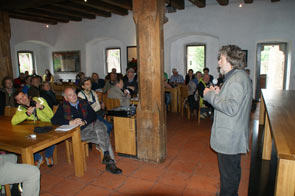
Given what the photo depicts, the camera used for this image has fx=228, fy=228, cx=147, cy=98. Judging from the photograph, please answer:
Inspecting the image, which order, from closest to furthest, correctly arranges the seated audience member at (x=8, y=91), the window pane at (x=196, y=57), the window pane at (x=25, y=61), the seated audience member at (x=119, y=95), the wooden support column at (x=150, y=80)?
the wooden support column at (x=150, y=80), the seated audience member at (x=8, y=91), the seated audience member at (x=119, y=95), the window pane at (x=196, y=57), the window pane at (x=25, y=61)

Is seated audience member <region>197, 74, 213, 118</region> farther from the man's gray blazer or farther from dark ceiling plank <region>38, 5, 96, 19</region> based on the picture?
dark ceiling plank <region>38, 5, 96, 19</region>

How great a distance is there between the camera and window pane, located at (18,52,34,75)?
1174 centimetres

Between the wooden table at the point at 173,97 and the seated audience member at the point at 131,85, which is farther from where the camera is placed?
the wooden table at the point at 173,97

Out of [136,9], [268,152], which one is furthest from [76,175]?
[268,152]

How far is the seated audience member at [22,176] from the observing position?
7.16 ft

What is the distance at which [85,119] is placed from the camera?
3.42 metres

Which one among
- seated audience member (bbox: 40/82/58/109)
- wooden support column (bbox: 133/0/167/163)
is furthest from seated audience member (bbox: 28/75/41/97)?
wooden support column (bbox: 133/0/167/163)

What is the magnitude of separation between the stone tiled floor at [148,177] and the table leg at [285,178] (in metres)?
1.25

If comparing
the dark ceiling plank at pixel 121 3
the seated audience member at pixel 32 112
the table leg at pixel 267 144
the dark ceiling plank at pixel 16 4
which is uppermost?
the dark ceiling plank at pixel 121 3

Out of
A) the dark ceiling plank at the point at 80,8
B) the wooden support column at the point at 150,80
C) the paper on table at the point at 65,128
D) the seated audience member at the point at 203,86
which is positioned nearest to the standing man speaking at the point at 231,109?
the wooden support column at the point at 150,80

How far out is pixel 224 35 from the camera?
8.28 m

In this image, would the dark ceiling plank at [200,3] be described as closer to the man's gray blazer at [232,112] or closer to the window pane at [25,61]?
the man's gray blazer at [232,112]

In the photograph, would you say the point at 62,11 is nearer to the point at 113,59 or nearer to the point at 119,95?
the point at 113,59

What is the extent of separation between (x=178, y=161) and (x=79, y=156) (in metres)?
1.52
